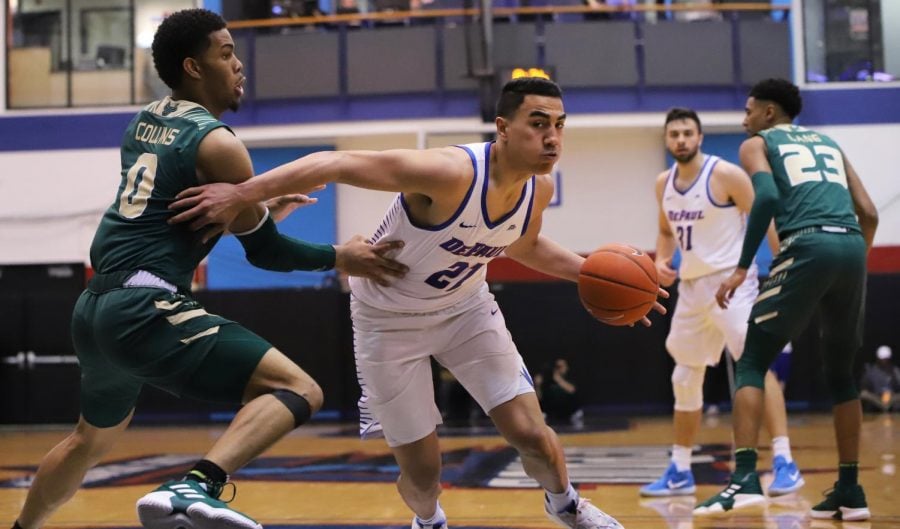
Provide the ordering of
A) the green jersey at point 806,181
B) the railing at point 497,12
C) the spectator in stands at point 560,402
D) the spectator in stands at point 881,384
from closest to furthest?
the green jersey at point 806,181 < the spectator in stands at point 560,402 < the spectator in stands at point 881,384 < the railing at point 497,12

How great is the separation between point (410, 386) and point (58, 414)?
11458 millimetres

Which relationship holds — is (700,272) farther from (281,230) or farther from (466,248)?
(281,230)

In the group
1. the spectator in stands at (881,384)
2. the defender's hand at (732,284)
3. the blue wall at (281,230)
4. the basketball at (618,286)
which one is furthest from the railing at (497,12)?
the basketball at (618,286)

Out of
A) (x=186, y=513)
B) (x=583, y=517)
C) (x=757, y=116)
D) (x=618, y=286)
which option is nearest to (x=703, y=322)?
(x=757, y=116)

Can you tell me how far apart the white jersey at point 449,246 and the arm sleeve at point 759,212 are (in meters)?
1.69

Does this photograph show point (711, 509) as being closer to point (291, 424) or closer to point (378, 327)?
point (378, 327)

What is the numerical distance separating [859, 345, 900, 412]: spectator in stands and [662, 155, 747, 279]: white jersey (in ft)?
25.2

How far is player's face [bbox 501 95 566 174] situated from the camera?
425 cm

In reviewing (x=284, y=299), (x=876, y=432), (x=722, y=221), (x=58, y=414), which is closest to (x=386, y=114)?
(x=284, y=299)

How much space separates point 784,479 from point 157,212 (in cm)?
416

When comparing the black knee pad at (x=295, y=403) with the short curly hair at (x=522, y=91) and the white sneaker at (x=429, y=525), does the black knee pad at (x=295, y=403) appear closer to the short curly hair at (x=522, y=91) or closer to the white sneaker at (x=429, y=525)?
the white sneaker at (x=429, y=525)

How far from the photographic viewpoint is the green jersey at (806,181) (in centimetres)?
569

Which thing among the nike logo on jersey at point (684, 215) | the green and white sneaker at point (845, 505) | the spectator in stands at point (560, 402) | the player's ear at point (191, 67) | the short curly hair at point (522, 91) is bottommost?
the spectator in stands at point (560, 402)

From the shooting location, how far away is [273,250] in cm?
387
